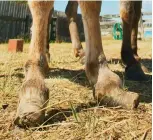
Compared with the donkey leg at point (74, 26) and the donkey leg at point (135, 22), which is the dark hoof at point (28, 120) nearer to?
the donkey leg at point (135, 22)

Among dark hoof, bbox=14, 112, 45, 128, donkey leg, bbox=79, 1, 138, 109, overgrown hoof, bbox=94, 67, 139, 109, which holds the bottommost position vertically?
dark hoof, bbox=14, 112, 45, 128

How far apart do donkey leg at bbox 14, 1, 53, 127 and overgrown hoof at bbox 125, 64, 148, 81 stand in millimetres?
1338

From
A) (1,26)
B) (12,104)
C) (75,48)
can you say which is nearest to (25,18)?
(1,26)

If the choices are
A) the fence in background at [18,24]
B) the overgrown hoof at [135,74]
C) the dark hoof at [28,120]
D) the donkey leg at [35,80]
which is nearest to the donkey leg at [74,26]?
the overgrown hoof at [135,74]

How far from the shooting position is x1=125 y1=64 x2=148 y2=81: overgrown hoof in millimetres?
3654

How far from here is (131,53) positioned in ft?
13.1

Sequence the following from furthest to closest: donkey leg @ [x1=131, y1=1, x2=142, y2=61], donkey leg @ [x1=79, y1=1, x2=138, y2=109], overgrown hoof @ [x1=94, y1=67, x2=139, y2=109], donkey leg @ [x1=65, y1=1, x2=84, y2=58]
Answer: donkey leg @ [x1=65, y1=1, x2=84, y2=58] → donkey leg @ [x1=131, y1=1, x2=142, y2=61] → donkey leg @ [x1=79, y1=1, x2=138, y2=109] → overgrown hoof @ [x1=94, y1=67, x2=139, y2=109]

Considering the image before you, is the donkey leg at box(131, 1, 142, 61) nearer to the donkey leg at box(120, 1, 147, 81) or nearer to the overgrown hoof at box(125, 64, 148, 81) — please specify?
the donkey leg at box(120, 1, 147, 81)

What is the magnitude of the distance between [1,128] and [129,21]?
2.23m

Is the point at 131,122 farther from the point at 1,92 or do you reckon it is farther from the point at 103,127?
the point at 1,92

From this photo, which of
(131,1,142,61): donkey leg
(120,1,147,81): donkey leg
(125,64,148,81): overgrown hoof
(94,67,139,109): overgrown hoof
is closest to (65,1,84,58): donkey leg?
(131,1,142,61): donkey leg

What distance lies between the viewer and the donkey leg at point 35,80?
2.06m

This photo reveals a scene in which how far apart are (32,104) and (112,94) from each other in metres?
0.52

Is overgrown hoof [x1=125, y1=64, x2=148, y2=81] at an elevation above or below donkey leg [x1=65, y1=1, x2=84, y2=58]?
below
